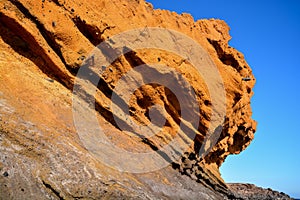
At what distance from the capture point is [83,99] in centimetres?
1552

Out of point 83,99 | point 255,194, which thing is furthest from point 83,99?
point 255,194

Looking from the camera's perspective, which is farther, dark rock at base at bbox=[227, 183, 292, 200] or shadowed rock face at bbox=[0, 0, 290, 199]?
dark rock at base at bbox=[227, 183, 292, 200]

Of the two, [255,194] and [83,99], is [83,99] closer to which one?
[83,99]

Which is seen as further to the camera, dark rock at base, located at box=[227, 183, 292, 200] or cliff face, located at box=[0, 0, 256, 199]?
dark rock at base, located at box=[227, 183, 292, 200]

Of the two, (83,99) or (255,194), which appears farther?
(255,194)

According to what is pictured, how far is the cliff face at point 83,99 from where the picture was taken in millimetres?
9762

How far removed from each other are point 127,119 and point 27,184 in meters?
8.74

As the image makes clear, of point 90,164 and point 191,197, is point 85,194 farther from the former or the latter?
point 191,197

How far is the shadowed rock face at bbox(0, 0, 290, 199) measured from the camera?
972cm

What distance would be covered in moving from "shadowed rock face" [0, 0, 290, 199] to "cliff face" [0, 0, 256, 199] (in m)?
0.04

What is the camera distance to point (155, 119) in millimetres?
18688

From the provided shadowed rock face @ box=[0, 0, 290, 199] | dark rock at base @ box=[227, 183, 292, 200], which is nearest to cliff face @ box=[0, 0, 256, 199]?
shadowed rock face @ box=[0, 0, 290, 199]

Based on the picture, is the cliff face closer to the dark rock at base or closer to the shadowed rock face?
the shadowed rock face

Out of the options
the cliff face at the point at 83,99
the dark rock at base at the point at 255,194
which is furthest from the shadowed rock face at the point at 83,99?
the dark rock at base at the point at 255,194
